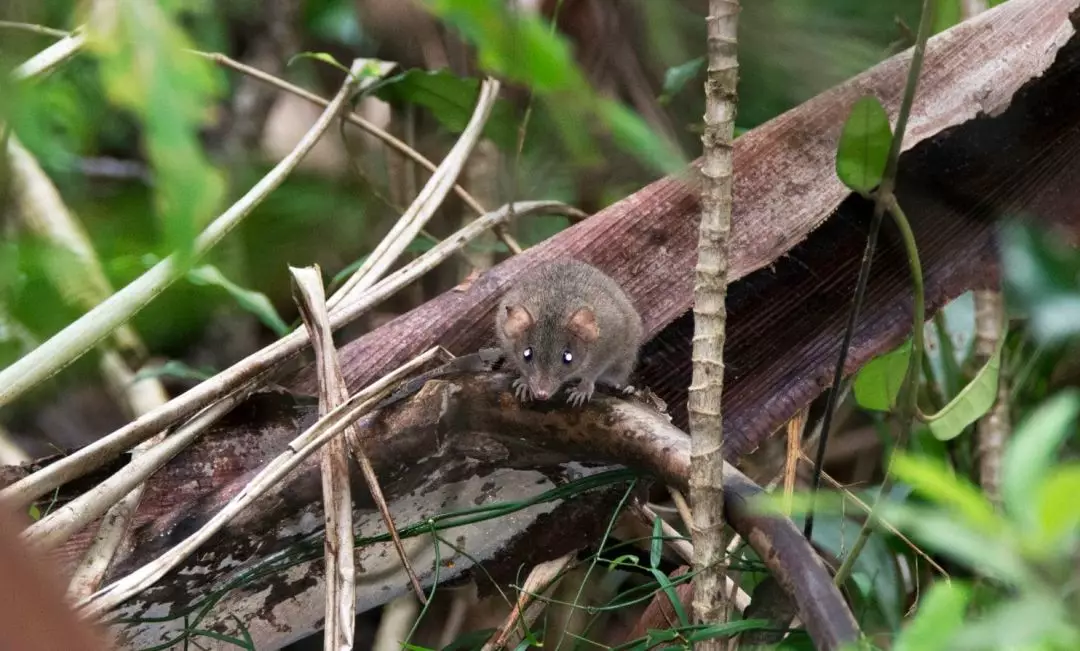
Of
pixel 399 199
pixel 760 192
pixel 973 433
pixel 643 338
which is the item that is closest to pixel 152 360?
pixel 399 199

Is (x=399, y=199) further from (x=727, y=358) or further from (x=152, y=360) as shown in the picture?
(x=727, y=358)

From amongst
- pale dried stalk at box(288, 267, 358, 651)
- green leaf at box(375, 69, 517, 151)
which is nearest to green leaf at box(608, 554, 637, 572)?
pale dried stalk at box(288, 267, 358, 651)

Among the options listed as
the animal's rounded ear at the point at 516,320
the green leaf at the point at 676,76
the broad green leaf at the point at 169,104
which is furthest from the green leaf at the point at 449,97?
the broad green leaf at the point at 169,104

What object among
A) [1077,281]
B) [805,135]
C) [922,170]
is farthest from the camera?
[805,135]

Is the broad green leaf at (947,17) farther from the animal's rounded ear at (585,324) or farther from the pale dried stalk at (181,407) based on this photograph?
the pale dried stalk at (181,407)

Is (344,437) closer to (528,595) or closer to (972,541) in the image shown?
(528,595)

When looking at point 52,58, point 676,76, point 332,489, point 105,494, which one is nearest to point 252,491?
point 332,489

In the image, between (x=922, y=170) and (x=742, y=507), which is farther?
(x=922, y=170)

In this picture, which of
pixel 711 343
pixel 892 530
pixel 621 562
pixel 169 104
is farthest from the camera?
pixel 621 562
